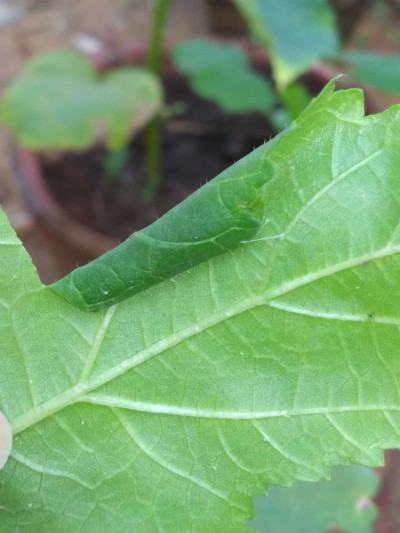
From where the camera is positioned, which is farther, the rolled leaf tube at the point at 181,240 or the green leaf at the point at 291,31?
the green leaf at the point at 291,31

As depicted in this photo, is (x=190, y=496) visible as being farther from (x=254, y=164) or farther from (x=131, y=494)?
(x=254, y=164)

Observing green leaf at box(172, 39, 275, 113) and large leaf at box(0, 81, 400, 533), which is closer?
large leaf at box(0, 81, 400, 533)

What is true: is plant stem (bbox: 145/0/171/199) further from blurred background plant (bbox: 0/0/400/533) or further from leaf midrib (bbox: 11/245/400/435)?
leaf midrib (bbox: 11/245/400/435)

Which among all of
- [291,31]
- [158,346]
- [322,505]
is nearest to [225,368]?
[158,346]

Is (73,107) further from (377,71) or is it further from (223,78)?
(377,71)

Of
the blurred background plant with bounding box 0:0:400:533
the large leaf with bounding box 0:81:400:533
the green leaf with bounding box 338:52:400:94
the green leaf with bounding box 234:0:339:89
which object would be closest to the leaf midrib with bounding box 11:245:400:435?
the large leaf with bounding box 0:81:400:533

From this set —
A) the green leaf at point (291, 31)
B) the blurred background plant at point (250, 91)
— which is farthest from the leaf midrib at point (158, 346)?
the green leaf at point (291, 31)

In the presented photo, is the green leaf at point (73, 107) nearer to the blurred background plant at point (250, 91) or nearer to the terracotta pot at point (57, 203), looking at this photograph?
the blurred background plant at point (250, 91)
